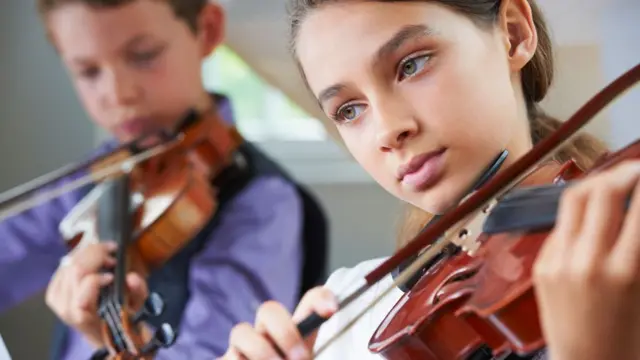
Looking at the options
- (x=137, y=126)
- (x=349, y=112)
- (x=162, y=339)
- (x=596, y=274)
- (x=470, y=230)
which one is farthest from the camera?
(x=137, y=126)

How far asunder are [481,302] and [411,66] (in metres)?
0.23

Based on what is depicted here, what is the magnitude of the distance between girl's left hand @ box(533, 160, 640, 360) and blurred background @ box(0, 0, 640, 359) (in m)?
0.20

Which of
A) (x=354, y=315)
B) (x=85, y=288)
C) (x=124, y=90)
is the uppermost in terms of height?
(x=124, y=90)

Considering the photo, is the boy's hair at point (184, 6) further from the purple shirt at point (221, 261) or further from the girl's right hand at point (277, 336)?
the girl's right hand at point (277, 336)

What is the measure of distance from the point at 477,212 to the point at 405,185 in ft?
0.32

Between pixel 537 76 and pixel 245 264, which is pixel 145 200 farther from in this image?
Result: pixel 537 76

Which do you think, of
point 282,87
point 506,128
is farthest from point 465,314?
point 282,87

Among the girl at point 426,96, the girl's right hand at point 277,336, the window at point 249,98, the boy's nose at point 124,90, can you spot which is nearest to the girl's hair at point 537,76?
the girl at point 426,96

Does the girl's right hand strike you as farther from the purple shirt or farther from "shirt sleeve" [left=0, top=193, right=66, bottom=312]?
"shirt sleeve" [left=0, top=193, right=66, bottom=312]

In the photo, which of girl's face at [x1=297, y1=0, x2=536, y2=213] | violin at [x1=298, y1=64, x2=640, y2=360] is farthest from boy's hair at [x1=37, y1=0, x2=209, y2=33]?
violin at [x1=298, y1=64, x2=640, y2=360]

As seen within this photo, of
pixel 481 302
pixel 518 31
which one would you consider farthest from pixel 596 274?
pixel 518 31

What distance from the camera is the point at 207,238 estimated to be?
0.87m

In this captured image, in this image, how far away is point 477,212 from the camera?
520 millimetres

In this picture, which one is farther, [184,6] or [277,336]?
[184,6]
